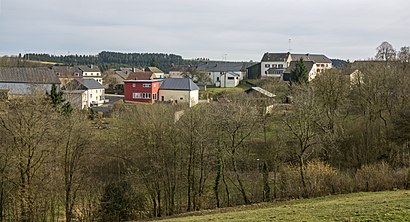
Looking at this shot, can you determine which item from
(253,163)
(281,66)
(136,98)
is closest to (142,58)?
(281,66)

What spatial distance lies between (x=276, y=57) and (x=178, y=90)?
111 ft

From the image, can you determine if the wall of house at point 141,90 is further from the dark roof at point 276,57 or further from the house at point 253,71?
the dark roof at point 276,57

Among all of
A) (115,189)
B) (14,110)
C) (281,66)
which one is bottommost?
(115,189)

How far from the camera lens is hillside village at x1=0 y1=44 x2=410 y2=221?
70.3 feet

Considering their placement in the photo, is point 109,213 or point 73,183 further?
point 73,183

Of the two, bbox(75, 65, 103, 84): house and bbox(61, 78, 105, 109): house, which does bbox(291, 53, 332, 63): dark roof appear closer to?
bbox(61, 78, 105, 109): house

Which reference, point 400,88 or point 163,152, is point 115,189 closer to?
point 163,152

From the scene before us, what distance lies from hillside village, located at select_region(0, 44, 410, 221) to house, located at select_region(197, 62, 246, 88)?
34231 mm

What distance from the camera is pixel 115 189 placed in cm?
2161

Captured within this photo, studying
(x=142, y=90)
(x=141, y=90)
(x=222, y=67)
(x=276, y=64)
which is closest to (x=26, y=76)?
(x=141, y=90)

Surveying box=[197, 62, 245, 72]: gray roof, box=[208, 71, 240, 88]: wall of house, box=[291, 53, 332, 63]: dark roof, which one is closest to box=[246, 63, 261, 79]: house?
box=[197, 62, 245, 72]: gray roof

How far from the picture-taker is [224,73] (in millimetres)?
71562

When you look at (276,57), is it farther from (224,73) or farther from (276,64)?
(224,73)

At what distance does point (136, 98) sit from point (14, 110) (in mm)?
33409
